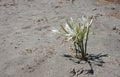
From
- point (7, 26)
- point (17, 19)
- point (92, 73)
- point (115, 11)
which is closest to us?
point (92, 73)

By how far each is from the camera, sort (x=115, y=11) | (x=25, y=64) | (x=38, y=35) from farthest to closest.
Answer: (x=115, y=11), (x=38, y=35), (x=25, y=64)

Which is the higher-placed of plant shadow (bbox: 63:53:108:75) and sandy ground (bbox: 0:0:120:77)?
plant shadow (bbox: 63:53:108:75)

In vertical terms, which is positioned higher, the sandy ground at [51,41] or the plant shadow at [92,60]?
the plant shadow at [92,60]

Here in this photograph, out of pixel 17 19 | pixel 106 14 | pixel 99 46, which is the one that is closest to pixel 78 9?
pixel 106 14

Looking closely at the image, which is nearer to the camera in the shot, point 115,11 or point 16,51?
point 16,51

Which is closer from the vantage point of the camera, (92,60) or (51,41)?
(92,60)

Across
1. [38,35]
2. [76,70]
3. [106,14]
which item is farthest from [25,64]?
[106,14]

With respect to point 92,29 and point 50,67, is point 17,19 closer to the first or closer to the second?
A: point 92,29
